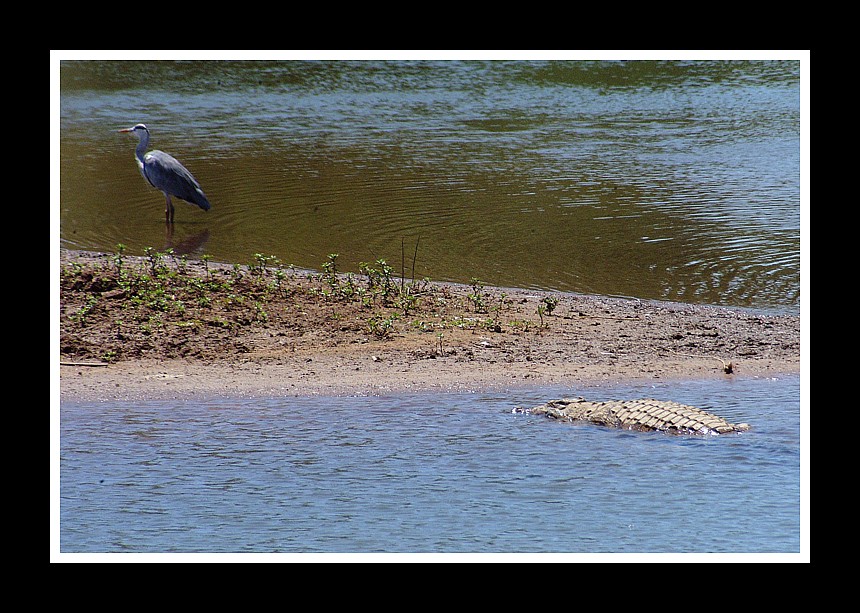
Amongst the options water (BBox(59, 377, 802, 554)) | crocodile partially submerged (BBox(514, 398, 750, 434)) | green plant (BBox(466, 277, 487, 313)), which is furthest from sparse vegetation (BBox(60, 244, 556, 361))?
crocodile partially submerged (BBox(514, 398, 750, 434))

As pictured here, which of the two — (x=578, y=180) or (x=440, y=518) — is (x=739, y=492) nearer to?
(x=440, y=518)

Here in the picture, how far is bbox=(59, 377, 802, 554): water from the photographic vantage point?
474 cm

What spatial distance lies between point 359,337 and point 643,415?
2.50 meters

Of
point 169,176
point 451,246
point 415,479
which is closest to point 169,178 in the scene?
point 169,176

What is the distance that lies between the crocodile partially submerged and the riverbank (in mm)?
759

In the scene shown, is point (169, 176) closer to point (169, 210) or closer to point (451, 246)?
point (169, 210)

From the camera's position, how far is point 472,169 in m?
14.0

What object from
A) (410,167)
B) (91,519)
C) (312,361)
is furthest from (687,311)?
(410,167)

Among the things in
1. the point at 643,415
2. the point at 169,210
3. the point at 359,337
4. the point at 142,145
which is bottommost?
the point at 643,415

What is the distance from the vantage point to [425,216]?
1158 cm

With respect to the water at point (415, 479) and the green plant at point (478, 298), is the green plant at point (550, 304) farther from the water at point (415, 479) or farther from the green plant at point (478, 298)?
the water at point (415, 479)

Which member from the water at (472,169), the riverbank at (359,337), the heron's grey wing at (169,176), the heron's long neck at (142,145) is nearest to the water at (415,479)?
the riverbank at (359,337)

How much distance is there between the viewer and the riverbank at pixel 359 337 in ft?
22.9
